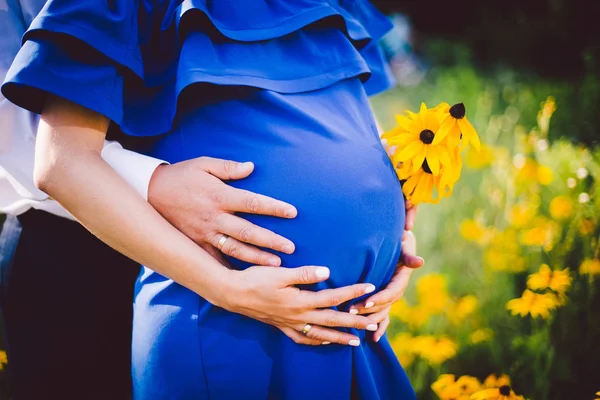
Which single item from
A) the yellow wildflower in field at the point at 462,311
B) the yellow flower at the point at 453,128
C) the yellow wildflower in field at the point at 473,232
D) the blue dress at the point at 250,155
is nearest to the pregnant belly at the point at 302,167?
the blue dress at the point at 250,155

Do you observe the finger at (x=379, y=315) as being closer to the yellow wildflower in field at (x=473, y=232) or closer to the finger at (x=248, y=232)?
the finger at (x=248, y=232)

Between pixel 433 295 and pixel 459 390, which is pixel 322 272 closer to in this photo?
pixel 459 390

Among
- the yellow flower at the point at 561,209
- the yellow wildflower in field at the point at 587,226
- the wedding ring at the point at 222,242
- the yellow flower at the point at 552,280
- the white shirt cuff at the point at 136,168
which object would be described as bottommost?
the yellow flower at the point at 552,280

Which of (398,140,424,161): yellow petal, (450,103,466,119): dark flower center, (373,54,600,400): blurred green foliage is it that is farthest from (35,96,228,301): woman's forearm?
(373,54,600,400): blurred green foliage

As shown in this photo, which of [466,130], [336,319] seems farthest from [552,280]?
[336,319]

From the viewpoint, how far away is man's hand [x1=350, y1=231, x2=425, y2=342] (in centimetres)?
103

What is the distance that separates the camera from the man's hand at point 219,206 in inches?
35.9

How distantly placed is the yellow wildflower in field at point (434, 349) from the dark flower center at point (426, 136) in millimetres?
925

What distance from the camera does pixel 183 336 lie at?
935 mm

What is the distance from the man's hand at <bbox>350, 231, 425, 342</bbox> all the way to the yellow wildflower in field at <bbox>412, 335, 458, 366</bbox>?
0.61 m

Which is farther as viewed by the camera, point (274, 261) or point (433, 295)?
point (433, 295)

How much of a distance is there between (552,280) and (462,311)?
1.22 ft

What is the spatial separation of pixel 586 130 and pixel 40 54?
283cm

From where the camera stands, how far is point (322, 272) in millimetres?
921
